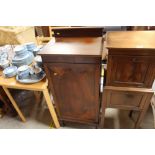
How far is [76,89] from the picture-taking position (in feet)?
3.44

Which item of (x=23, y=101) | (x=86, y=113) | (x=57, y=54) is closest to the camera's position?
(x=57, y=54)

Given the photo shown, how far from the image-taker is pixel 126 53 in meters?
0.81

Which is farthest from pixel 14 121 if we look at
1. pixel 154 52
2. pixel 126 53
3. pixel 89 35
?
pixel 154 52

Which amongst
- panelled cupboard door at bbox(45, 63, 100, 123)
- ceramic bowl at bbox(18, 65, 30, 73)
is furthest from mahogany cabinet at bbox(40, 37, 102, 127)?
ceramic bowl at bbox(18, 65, 30, 73)

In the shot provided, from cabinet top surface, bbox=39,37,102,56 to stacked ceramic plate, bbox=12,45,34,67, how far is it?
0.44 meters

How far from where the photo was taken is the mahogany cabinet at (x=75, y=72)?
862 mm

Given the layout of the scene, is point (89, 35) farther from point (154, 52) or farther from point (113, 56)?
point (154, 52)

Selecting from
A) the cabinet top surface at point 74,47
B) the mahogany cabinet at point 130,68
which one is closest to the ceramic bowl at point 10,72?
the cabinet top surface at point 74,47

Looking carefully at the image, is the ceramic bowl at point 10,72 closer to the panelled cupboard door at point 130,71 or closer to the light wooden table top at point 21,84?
the light wooden table top at point 21,84

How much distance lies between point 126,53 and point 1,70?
1197 mm

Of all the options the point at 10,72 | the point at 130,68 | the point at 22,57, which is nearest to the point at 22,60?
the point at 22,57

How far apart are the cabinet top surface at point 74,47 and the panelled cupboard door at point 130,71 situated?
13cm

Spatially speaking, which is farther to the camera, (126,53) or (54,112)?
(54,112)

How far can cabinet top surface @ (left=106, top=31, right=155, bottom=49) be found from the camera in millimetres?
793
